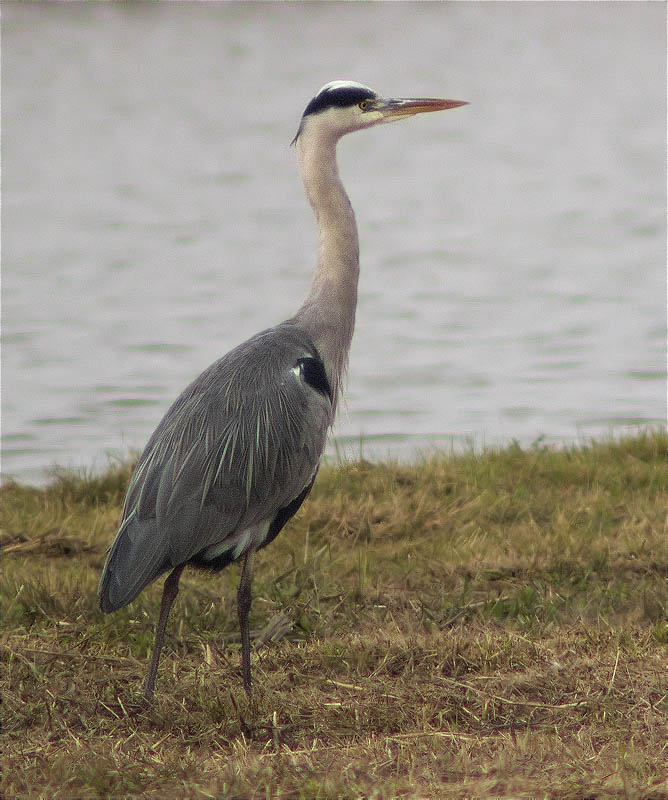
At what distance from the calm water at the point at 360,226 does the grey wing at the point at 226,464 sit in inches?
44.6

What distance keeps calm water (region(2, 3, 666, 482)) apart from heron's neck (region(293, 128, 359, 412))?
0.82 m

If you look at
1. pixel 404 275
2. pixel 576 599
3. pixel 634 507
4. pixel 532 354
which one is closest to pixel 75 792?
pixel 576 599

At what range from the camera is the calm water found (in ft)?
32.9

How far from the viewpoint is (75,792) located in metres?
3.71

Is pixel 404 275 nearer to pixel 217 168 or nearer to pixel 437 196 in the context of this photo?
pixel 437 196

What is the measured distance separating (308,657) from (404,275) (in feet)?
35.2

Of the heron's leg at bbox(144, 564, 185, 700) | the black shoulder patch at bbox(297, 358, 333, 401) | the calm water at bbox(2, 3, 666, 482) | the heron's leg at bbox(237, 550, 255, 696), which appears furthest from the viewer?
the calm water at bbox(2, 3, 666, 482)

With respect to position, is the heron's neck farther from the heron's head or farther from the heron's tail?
the heron's tail

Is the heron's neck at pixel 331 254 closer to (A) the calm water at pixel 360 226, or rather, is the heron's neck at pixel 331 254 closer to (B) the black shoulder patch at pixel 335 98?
(B) the black shoulder patch at pixel 335 98

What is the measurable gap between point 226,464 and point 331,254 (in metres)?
1.12

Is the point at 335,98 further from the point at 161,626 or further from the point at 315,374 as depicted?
the point at 161,626

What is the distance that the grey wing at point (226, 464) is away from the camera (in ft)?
15.0

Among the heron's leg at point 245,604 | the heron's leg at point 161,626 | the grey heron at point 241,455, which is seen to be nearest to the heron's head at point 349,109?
the grey heron at point 241,455

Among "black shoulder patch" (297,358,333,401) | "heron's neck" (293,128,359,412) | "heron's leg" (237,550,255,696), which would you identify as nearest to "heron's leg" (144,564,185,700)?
"heron's leg" (237,550,255,696)
